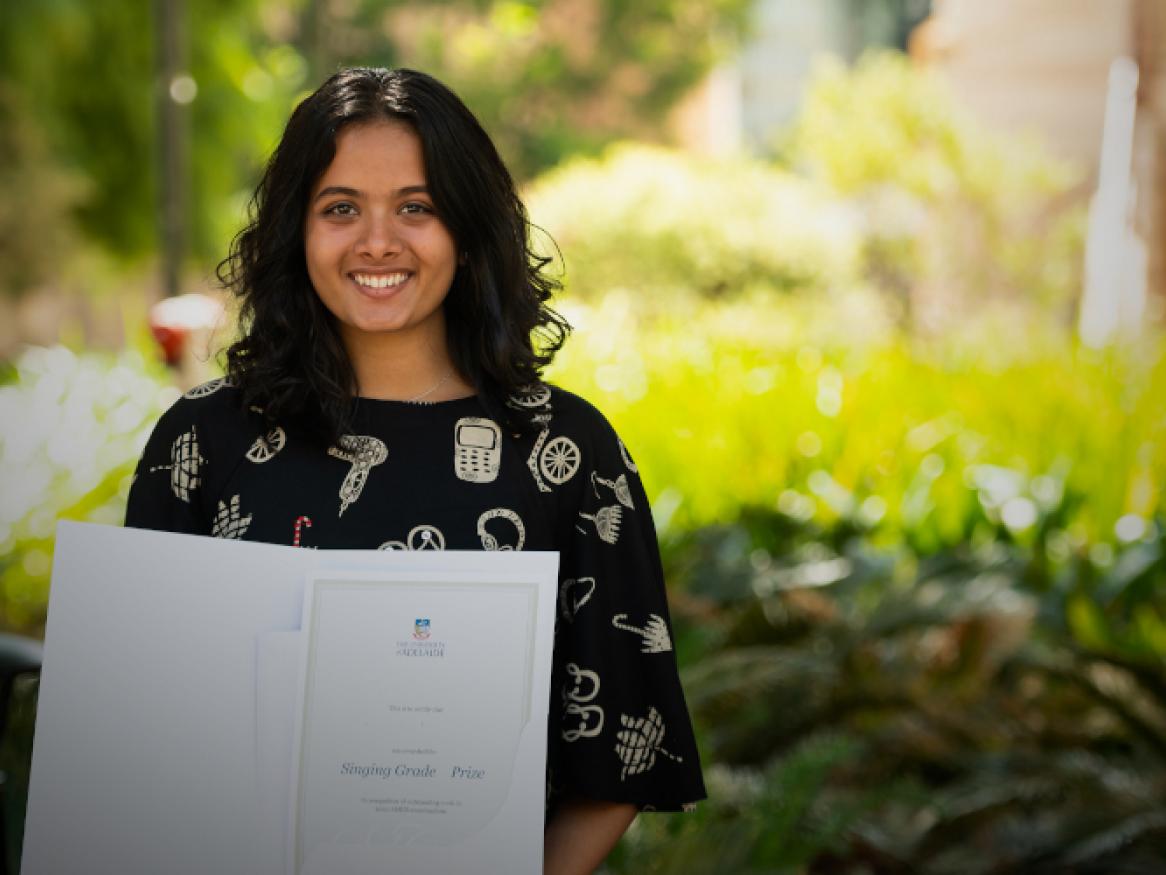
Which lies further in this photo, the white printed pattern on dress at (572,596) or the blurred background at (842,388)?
the blurred background at (842,388)

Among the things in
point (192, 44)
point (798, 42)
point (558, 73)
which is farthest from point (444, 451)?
point (798, 42)

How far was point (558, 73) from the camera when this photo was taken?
117 feet

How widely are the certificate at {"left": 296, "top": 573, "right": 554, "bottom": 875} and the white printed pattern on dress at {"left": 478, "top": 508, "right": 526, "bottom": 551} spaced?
7.0 inches

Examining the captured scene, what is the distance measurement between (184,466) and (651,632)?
63cm

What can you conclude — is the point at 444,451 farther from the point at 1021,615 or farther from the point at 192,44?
the point at 192,44

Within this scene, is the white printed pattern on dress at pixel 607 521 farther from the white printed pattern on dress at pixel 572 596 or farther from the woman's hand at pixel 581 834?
the woman's hand at pixel 581 834

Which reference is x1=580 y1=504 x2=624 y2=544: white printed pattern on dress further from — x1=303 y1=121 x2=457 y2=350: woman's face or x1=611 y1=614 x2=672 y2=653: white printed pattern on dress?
x1=303 y1=121 x2=457 y2=350: woman's face

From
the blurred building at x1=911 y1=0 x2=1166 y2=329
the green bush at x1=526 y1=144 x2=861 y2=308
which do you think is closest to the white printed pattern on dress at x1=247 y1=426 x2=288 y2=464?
the green bush at x1=526 y1=144 x2=861 y2=308

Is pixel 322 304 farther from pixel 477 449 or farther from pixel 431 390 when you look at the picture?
pixel 477 449

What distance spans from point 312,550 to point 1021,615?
3.68 metres

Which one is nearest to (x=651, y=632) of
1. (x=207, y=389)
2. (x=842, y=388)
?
(x=207, y=389)

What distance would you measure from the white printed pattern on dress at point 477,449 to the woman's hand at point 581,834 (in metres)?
0.44

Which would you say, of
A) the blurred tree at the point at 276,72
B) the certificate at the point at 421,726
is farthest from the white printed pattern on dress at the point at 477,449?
the blurred tree at the point at 276,72

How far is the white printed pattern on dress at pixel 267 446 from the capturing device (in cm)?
205
